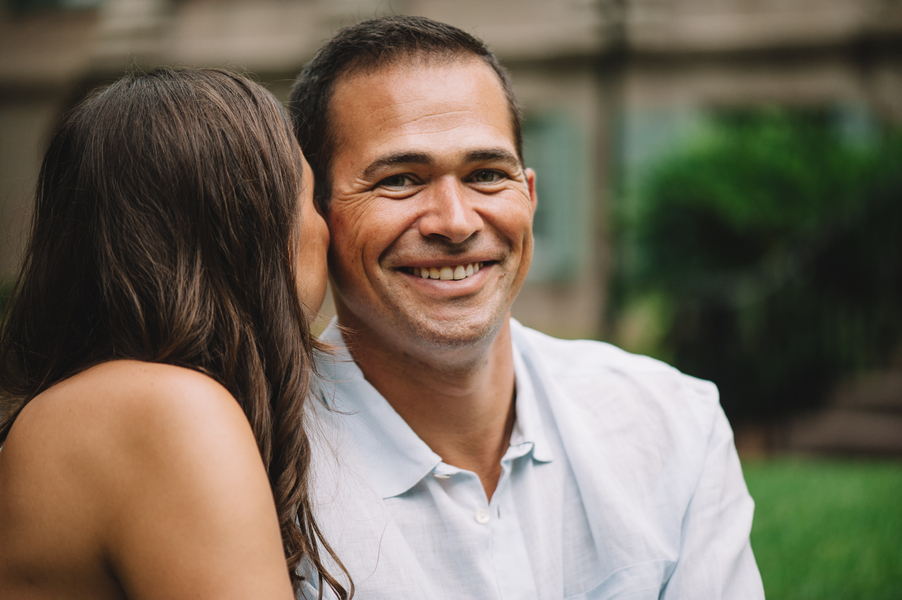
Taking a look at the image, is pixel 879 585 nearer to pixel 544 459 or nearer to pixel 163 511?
pixel 544 459

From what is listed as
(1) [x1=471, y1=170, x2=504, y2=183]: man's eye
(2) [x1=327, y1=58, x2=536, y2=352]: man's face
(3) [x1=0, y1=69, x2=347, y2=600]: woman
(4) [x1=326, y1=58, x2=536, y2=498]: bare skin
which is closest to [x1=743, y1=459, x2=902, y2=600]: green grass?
(4) [x1=326, y1=58, x2=536, y2=498]: bare skin

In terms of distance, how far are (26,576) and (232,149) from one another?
1.07m

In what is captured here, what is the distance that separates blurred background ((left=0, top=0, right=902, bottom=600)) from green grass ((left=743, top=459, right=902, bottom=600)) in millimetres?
16

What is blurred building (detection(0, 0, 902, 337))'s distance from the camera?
468 inches

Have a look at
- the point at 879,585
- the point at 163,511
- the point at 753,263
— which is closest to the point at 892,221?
the point at 753,263

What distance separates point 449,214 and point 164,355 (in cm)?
95

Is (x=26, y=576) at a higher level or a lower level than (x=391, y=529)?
higher

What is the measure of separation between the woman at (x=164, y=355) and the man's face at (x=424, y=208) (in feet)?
0.62

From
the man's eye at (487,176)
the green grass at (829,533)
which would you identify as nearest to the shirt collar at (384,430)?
the man's eye at (487,176)

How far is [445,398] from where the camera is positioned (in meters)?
2.49

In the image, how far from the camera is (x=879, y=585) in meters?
3.39

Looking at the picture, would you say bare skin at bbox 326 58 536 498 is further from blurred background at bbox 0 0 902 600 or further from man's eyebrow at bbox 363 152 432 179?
blurred background at bbox 0 0 902 600

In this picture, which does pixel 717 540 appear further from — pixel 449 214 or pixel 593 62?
pixel 593 62

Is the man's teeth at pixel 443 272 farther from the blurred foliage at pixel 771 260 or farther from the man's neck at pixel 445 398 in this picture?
the blurred foliage at pixel 771 260
